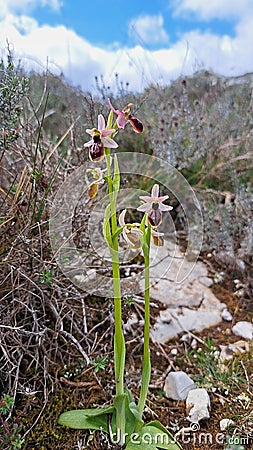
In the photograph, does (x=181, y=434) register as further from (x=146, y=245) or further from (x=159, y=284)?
(x=159, y=284)

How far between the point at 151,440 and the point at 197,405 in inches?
13.2

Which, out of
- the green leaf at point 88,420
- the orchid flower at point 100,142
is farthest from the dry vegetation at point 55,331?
the orchid flower at point 100,142

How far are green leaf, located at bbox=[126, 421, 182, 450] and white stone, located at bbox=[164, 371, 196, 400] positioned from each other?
0.34m

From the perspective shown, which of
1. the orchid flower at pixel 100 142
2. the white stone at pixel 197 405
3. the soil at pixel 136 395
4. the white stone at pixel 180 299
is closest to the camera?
the orchid flower at pixel 100 142

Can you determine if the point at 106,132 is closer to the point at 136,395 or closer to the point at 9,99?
the point at 9,99

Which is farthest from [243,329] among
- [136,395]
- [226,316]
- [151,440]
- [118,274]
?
[118,274]

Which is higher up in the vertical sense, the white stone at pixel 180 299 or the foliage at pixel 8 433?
the white stone at pixel 180 299

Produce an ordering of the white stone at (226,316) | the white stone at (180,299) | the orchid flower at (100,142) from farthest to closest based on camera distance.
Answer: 1. the white stone at (226,316)
2. the white stone at (180,299)
3. the orchid flower at (100,142)

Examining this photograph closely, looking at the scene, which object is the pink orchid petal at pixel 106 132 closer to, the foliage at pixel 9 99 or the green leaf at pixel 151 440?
the foliage at pixel 9 99

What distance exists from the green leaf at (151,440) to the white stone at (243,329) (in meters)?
0.86

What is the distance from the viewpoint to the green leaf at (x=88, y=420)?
1267mm

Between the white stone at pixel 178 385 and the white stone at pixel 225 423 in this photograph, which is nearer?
the white stone at pixel 225 423

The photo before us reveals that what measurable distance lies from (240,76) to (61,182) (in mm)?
2475

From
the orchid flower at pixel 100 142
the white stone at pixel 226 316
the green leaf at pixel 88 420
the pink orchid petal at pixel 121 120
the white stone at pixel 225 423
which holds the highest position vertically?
the pink orchid petal at pixel 121 120
